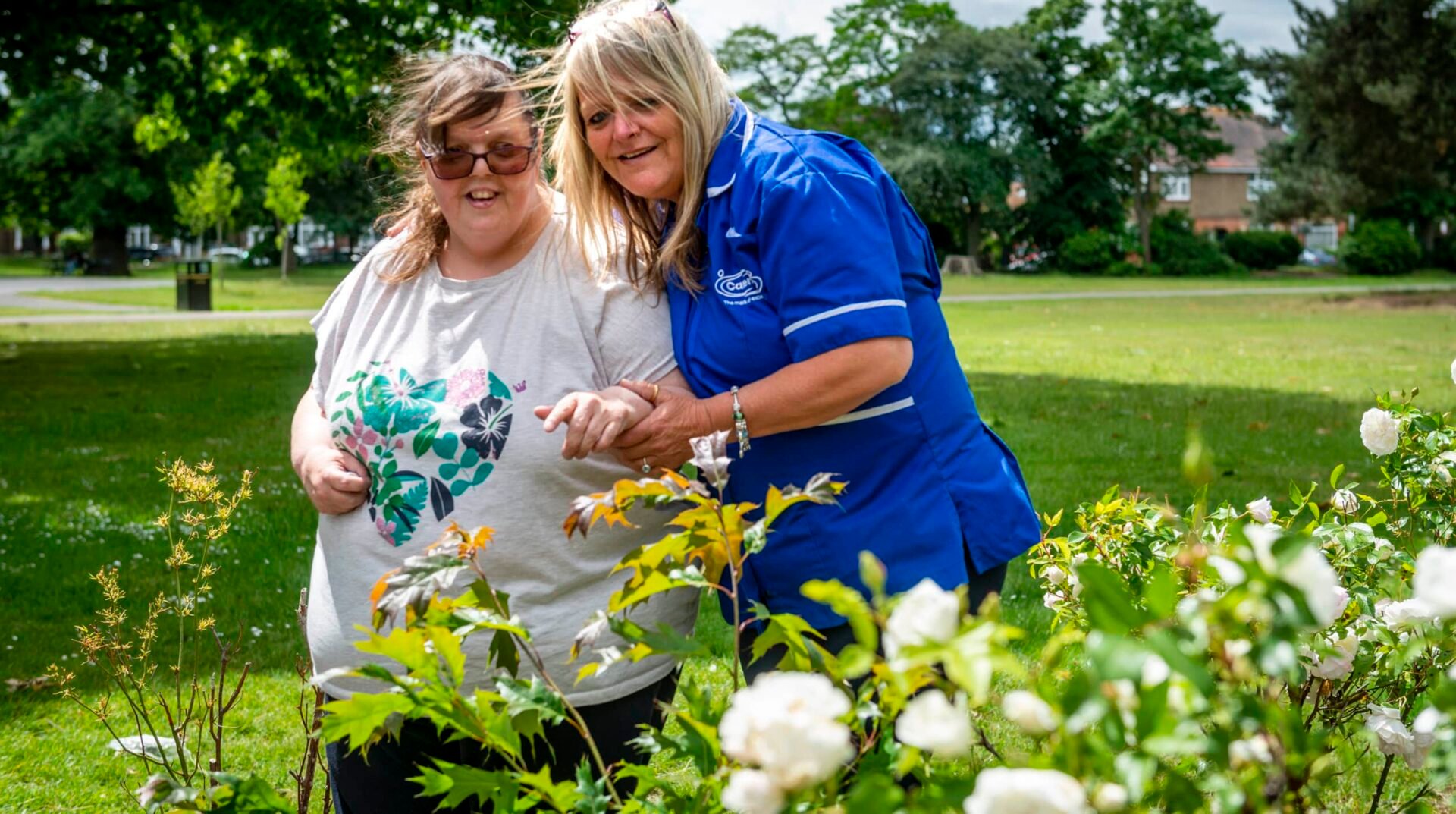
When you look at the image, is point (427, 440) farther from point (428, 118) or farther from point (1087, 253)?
point (1087, 253)

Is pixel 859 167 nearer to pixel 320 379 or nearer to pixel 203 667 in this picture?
→ pixel 320 379

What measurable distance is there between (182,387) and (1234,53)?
48.8 m

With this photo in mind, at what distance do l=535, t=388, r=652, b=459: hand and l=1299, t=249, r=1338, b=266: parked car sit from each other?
6295 cm

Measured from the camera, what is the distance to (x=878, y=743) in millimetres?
1439

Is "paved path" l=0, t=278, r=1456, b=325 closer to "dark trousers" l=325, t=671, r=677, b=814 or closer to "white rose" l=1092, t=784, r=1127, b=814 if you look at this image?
"dark trousers" l=325, t=671, r=677, b=814

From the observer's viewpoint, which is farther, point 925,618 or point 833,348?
point 833,348

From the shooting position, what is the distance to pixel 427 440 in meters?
2.25

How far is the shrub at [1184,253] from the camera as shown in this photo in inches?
2014

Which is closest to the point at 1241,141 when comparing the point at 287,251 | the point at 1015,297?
the point at 1015,297

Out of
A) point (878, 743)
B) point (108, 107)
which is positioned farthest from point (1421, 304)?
point (108, 107)

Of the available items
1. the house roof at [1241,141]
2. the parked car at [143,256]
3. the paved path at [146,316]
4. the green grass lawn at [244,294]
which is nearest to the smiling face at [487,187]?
the paved path at [146,316]

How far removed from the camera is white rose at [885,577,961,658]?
34.3 inches

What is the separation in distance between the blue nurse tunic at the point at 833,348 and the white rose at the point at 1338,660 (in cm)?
49

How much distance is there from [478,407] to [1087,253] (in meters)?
51.5
